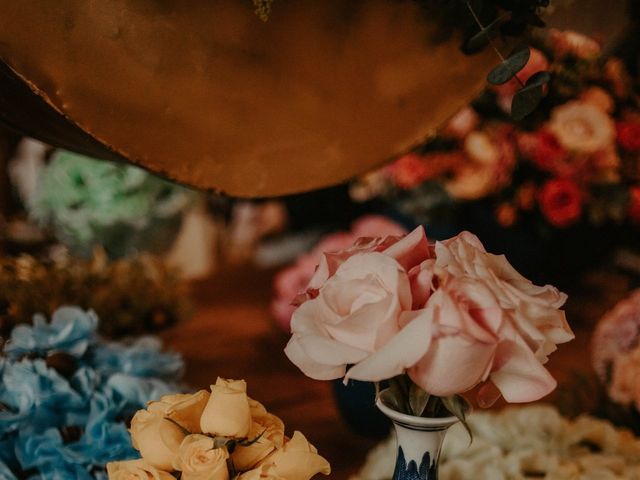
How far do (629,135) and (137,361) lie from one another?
0.87 meters

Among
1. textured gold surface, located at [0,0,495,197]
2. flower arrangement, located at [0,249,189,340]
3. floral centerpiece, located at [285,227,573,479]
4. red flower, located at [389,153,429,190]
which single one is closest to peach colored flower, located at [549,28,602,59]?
red flower, located at [389,153,429,190]

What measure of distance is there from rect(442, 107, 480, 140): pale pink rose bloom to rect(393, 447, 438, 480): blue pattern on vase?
2.83 feet

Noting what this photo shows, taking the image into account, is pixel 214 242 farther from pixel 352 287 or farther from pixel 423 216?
pixel 352 287

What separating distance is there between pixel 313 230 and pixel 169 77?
4.52 ft

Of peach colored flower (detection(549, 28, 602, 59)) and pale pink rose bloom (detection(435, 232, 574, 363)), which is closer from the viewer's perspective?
pale pink rose bloom (detection(435, 232, 574, 363))

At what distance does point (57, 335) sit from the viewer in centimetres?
65

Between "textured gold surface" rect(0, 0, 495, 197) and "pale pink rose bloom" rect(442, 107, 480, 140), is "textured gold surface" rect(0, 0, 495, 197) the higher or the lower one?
the higher one

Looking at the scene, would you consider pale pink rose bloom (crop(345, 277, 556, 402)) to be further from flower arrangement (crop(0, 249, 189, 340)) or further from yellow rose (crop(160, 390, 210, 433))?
flower arrangement (crop(0, 249, 189, 340))

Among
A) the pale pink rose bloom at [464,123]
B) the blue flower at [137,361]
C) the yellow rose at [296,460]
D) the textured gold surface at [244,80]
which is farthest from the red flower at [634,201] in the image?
the yellow rose at [296,460]

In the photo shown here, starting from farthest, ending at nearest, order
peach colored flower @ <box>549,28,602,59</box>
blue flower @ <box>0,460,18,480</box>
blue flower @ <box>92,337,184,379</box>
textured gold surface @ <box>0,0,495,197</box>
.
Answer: peach colored flower @ <box>549,28,602,59</box> < blue flower @ <box>92,337,184,379</box> < blue flower @ <box>0,460,18,480</box> < textured gold surface @ <box>0,0,495,197</box>

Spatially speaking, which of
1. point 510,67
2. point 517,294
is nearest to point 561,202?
point 510,67

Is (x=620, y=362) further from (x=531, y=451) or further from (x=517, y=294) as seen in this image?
(x=517, y=294)

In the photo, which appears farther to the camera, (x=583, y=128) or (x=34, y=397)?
(x=583, y=128)

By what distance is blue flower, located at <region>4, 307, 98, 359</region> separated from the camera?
63 cm
